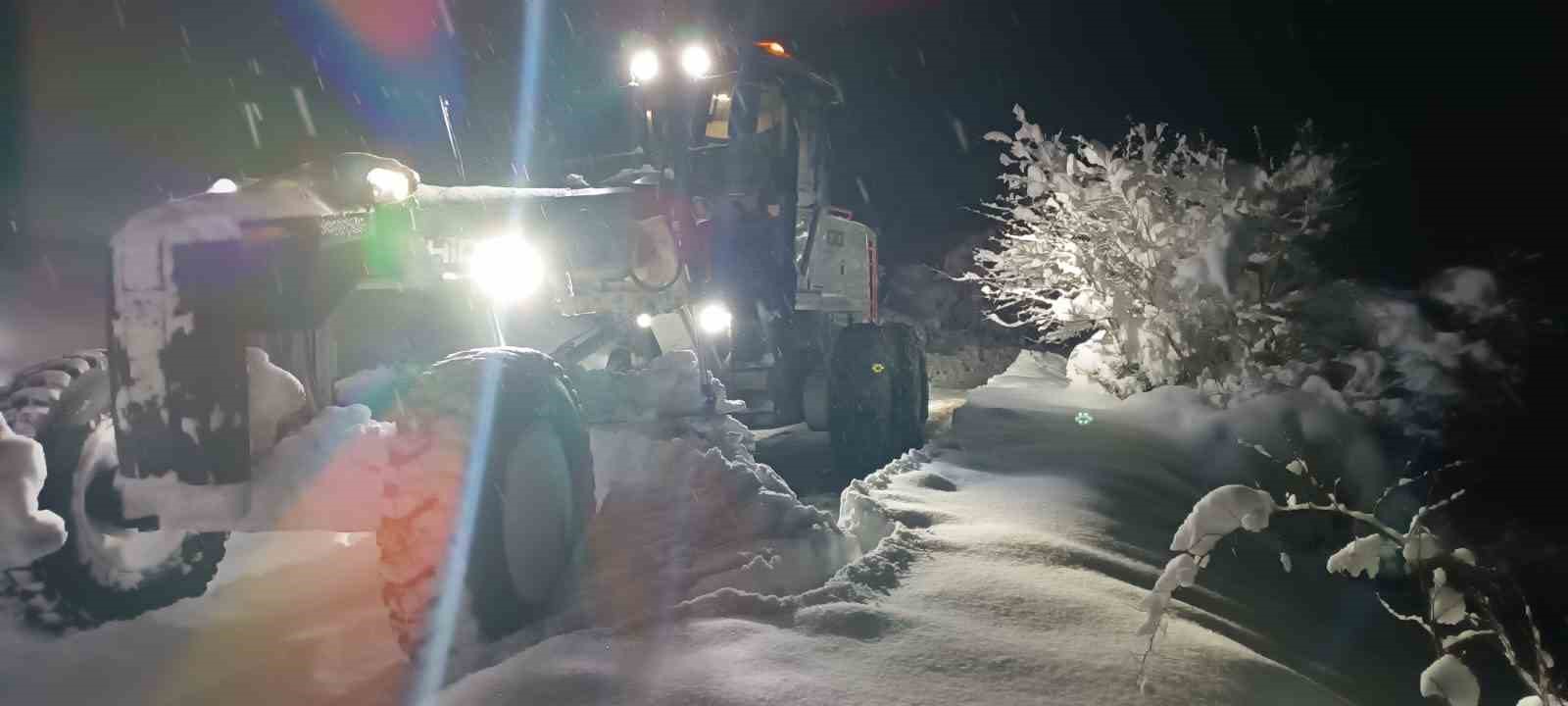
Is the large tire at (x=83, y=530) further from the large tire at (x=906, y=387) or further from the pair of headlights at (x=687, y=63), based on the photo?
the large tire at (x=906, y=387)

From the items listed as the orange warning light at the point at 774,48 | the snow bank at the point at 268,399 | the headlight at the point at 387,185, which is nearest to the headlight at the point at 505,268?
the headlight at the point at 387,185

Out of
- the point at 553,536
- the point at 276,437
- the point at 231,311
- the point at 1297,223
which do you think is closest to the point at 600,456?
the point at 553,536

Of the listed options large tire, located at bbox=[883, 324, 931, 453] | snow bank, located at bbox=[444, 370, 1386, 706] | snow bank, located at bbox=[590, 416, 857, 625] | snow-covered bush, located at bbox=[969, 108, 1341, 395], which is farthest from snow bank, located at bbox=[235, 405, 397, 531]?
snow-covered bush, located at bbox=[969, 108, 1341, 395]

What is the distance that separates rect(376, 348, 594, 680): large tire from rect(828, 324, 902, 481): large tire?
3.08 meters

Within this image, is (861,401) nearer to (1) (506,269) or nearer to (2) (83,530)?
(1) (506,269)

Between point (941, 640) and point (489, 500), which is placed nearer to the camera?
point (941, 640)

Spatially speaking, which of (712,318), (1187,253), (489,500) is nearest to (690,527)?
(489,500)

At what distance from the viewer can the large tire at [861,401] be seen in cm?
596

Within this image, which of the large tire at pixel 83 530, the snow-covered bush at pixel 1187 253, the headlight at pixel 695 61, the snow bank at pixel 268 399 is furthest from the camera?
the snow-covered bush at pixel 1187 253

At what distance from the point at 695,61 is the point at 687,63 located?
5 centimetres

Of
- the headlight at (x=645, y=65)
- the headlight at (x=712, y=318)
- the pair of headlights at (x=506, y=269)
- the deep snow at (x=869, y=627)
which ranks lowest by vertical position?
the deep snow at (x=869, y=627)

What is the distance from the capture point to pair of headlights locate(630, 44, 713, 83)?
5332 millimetres

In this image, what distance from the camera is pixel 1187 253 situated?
8.20m

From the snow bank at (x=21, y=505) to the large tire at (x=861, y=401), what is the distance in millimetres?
4323
